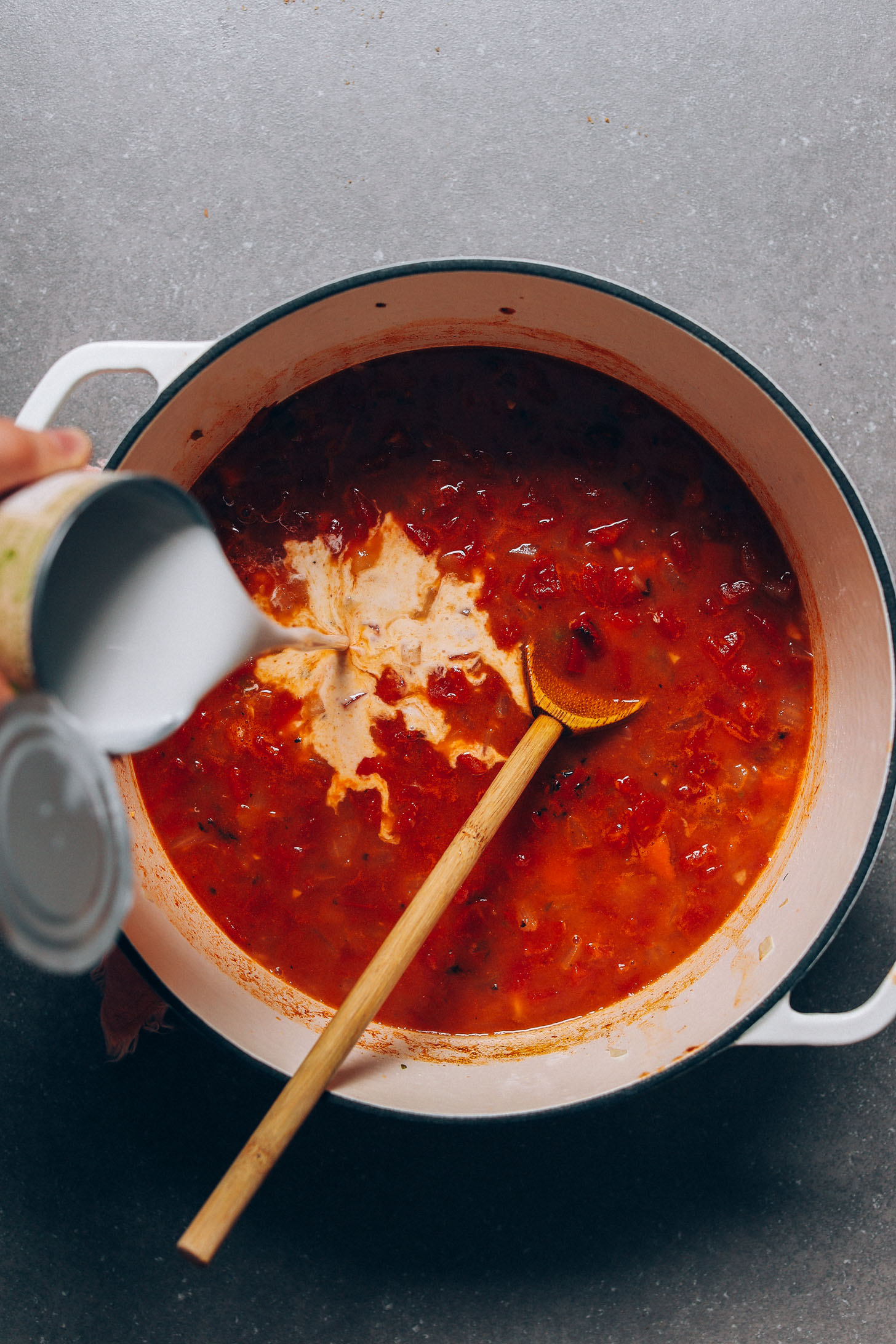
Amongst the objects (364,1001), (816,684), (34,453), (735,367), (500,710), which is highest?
(735,367)

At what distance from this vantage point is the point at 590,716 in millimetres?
2074

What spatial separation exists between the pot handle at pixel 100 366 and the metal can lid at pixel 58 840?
2.58ft

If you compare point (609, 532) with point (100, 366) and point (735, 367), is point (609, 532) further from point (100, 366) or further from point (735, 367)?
point (100, 366)

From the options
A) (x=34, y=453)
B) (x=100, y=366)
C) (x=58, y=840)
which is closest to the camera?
(x=58, y=840)

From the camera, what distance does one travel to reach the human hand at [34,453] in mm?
1444

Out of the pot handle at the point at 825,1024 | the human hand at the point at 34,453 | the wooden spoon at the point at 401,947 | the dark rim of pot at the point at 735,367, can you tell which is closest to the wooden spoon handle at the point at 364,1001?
the wooden spoon at the point at 401,947

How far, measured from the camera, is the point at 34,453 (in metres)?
1.48

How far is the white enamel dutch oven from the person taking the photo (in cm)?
179

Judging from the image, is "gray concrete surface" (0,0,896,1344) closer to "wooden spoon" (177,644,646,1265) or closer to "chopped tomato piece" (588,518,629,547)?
"wooden spoon" (177,644,646,1265)

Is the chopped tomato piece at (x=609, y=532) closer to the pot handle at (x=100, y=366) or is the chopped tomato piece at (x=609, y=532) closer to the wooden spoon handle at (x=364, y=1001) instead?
the wooden spoon handle at (x=364, y=1001)

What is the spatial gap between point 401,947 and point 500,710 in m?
0.59

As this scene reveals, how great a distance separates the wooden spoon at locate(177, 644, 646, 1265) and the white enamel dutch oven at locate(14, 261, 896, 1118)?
17cm

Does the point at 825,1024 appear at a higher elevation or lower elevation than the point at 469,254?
lower

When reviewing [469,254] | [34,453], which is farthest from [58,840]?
[469,254]
